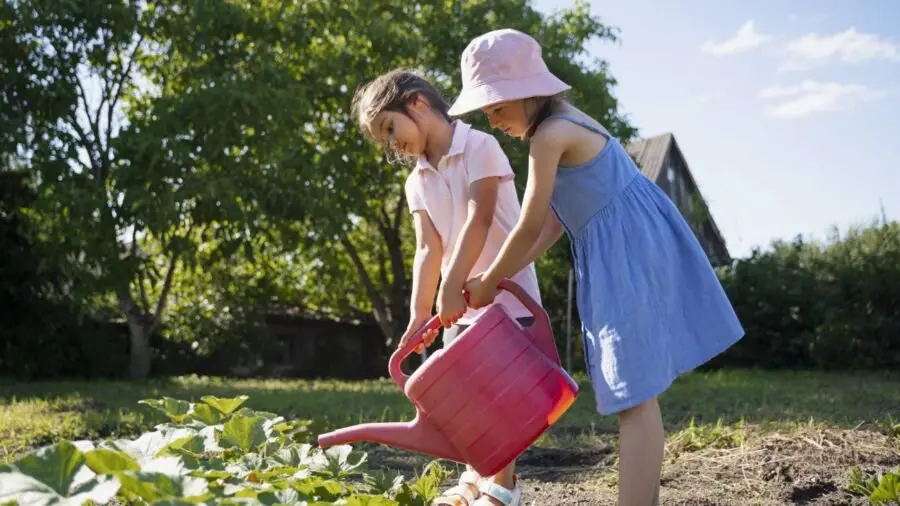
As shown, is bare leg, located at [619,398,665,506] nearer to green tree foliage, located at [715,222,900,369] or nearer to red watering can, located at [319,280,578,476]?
red watering can, located at [319,280,578,476]

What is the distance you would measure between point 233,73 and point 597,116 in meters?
4.99

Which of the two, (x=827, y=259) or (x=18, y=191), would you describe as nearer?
(x=18, y=191)

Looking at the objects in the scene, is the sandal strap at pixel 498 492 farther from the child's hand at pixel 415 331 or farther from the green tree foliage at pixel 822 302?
the green tree foliage at pixel 822 302

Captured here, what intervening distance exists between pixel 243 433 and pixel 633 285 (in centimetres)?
96

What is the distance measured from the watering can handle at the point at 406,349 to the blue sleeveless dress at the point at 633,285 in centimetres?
39

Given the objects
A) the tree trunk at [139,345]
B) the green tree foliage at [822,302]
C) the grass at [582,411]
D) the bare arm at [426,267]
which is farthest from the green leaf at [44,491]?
the green tree foliage at [822,302]

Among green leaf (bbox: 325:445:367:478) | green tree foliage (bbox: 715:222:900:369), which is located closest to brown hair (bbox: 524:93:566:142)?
green leaf (bbox: 325:445:367:478)

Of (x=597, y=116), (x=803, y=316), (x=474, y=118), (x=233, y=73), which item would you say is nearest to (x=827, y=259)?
(x=803, y=316)

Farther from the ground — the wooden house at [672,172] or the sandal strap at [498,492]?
the wooden house at [672,172]

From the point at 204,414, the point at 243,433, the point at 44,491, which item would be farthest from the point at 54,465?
the point at 204,414

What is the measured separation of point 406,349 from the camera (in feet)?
7.92

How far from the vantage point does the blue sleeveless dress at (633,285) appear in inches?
80.4

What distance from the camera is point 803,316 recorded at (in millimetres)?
12195

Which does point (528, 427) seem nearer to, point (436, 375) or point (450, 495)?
point (436, 375)
